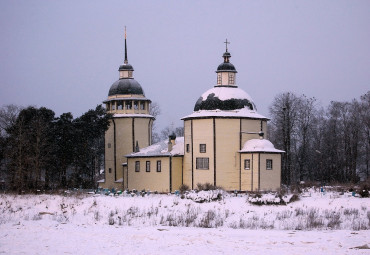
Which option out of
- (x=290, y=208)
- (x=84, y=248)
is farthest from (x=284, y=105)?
(x=84, y=248)

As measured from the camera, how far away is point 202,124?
143ft

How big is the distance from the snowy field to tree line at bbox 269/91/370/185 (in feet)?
75.9

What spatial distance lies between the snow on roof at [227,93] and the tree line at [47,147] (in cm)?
1080

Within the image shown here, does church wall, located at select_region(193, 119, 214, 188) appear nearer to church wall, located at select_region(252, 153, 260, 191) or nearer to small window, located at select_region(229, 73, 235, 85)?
church wall, located at select_region(252, 153, 260, 191)

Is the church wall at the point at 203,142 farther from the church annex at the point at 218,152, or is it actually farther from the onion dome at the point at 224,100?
the onion dome at the point at 224,100

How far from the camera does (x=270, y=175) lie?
42375mm

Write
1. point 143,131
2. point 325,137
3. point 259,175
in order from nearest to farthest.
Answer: point 259,175 < point 143,131 < point 325,137

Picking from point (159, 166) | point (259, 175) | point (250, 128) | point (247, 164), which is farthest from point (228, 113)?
point (159, 166)

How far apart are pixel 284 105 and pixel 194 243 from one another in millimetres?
40269

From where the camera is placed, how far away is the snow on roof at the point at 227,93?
44562 millimetres

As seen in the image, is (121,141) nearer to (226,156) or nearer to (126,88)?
(126,88)

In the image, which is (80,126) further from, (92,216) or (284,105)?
(92,216)

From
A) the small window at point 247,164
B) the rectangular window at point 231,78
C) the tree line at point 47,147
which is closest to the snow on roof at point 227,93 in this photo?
the rectangular window at point 231,78

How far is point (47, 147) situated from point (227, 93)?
14301 mm
